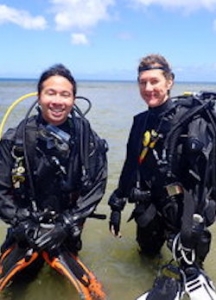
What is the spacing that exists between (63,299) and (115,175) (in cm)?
422

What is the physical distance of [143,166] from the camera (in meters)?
4.35

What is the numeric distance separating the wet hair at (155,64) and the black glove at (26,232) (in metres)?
1.72

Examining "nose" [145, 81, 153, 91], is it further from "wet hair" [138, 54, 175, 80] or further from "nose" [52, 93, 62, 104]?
"nose" [52, 93, 62, 104]

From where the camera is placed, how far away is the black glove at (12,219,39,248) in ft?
12.4

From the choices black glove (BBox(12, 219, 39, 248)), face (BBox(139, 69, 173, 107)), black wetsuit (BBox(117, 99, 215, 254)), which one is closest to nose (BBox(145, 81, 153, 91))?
face (BBox(139, 69, 173, 107))

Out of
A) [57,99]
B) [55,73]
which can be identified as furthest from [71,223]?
[55,73]

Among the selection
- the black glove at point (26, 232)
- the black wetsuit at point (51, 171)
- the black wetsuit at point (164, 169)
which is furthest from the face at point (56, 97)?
the black glove at point (26, 232)

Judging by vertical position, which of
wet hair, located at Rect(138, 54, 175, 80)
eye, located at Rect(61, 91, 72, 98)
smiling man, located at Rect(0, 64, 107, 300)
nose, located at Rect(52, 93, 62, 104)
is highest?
wet hair, located at Rect(138, 54, 175, 80)

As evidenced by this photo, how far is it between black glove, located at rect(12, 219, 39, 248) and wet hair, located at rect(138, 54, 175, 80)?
1722 mm

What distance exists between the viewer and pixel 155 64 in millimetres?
4066

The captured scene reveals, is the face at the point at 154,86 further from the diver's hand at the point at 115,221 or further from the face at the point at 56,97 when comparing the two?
the diver's hand at the point at 115,221

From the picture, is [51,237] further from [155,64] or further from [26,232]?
[155,64]

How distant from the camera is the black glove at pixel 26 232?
149 inches

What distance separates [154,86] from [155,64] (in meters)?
0.20
